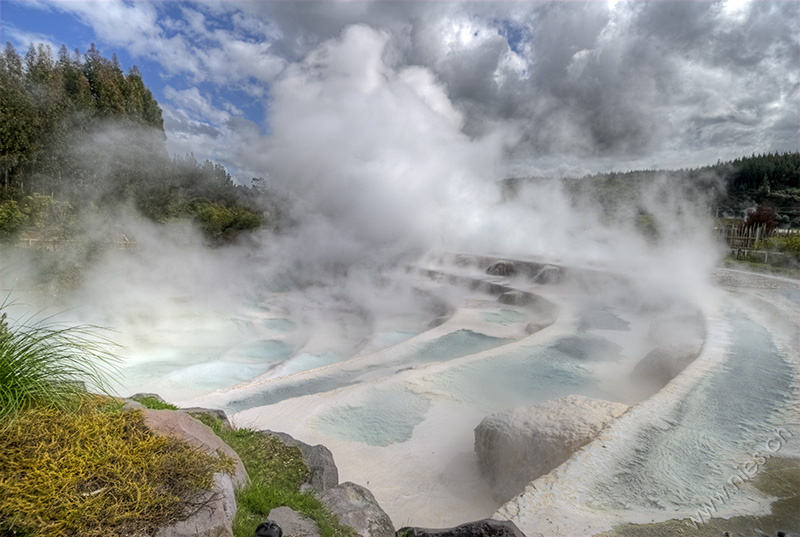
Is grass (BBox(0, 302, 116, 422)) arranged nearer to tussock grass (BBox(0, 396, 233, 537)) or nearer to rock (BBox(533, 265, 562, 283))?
tussock grass (BBox(0, 396, 233, 537))

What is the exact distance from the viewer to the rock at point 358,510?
2.54 metres

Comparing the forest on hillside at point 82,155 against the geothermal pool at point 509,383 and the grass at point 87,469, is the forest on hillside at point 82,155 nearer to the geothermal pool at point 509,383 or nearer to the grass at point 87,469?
the geothermal pool at point 509,383

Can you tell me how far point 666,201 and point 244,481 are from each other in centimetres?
3167

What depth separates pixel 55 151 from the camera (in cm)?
1606

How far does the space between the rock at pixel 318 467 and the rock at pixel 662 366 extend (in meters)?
5.20

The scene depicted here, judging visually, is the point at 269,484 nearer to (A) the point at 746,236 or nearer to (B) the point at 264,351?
(B) the point at 264,351

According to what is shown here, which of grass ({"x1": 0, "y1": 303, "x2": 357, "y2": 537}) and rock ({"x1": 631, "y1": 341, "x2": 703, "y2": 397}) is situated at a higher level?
grass ({"x1": 0, "y1": 303, "x2": 357, "y2": 537})

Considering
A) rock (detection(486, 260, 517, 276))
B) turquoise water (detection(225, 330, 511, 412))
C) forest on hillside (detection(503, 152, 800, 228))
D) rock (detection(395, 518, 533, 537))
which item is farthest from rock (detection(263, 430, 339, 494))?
forest on hillside (detection(503, 152, 800, 228))

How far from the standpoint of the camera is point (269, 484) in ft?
9.16

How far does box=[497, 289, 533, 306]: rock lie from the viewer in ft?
41.8

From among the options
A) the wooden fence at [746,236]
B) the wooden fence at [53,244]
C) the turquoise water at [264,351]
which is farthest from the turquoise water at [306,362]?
the wooden fence at [746,236]

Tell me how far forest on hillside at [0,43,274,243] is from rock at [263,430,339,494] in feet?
43.3

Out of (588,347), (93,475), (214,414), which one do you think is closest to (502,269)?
(588,347)

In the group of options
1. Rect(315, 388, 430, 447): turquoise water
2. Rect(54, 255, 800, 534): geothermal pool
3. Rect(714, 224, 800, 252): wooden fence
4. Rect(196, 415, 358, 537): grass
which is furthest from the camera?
Rect(714, 224, 800, 252): wooden fence
